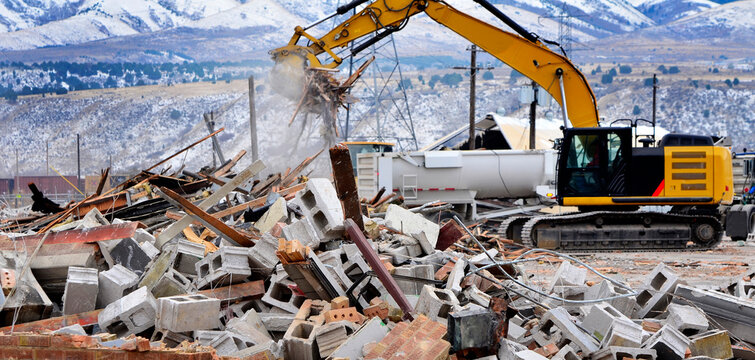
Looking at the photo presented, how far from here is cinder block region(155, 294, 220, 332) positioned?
20.2 ft

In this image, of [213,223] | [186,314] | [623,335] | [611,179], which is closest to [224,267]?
[213,223]

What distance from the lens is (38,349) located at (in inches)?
218

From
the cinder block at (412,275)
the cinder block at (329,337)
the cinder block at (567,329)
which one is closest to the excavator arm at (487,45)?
the cinder block at (412,275)

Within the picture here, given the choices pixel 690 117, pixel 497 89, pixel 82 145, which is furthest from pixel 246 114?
pixel 690 117

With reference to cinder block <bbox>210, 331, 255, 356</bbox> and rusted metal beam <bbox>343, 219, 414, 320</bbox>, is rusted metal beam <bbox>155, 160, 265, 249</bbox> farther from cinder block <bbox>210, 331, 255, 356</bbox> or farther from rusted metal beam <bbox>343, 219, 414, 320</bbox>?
cinder block <bbox>210, 331, 255, 356</bbox>

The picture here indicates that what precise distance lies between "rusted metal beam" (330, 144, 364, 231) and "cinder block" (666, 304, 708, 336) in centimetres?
322

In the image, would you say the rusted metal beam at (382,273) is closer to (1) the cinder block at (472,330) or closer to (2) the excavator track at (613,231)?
(1) the cinder block at (472,330)

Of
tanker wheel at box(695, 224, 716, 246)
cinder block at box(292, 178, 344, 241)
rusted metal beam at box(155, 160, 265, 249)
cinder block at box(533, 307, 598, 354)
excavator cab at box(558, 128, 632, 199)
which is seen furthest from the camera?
tanker wheel at box(695, 224, 716, 246)

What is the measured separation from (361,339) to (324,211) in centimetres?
260

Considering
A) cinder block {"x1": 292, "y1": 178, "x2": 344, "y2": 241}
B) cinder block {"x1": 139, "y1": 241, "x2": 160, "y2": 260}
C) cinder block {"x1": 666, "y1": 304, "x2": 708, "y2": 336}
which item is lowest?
cinder block {"x1": 666, "y1": 304, "x2": 708, "y2": 336}

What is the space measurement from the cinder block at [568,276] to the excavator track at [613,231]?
22.8ft

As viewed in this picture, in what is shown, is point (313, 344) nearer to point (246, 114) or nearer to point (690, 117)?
point (246, 114)

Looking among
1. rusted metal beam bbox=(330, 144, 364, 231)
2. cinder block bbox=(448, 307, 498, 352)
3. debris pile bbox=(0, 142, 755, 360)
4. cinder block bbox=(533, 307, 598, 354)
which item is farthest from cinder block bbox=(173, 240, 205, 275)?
cinder block bbox=(533, 307, 598, 354)

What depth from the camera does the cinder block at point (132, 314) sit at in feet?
21.2
